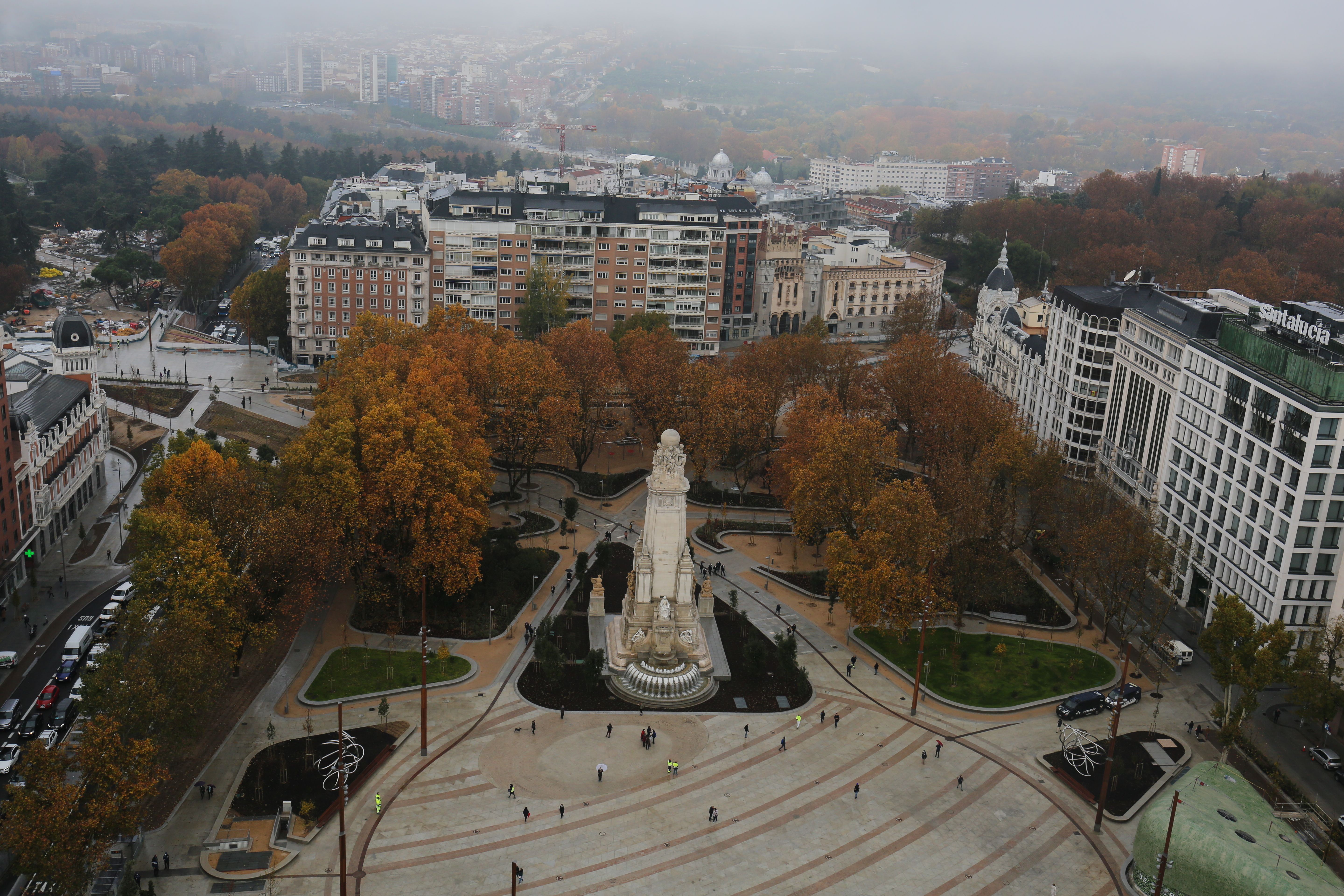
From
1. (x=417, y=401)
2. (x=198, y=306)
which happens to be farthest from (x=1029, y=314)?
(x=198, y=306)

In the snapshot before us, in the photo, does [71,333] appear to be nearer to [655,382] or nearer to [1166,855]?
[655,382]

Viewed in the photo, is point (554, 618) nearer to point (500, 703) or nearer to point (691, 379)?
point (500, 703)

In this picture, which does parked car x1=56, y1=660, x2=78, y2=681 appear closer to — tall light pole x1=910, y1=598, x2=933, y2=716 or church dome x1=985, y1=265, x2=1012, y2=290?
tall light pole x1=910, y1=598, x2=933, y2=716

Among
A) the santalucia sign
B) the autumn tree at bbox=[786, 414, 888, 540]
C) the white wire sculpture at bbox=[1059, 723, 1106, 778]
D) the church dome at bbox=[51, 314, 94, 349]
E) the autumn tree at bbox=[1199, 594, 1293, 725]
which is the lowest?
the white wire sculpture at bbox=[1059, 723, 1106, 778]

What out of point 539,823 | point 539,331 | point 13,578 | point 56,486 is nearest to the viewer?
point 539,823

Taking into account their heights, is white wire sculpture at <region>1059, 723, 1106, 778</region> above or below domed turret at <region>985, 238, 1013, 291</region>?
below

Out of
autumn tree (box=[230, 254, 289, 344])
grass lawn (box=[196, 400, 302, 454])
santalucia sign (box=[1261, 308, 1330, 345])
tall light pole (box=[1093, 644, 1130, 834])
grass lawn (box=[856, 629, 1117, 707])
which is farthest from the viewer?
autumn tree (box=[230, 254, 289, 344])

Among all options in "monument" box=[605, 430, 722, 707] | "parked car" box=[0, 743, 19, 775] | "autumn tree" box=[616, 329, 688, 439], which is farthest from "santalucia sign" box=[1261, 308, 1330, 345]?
"parked car" box=[0, 743, 19, 775]
